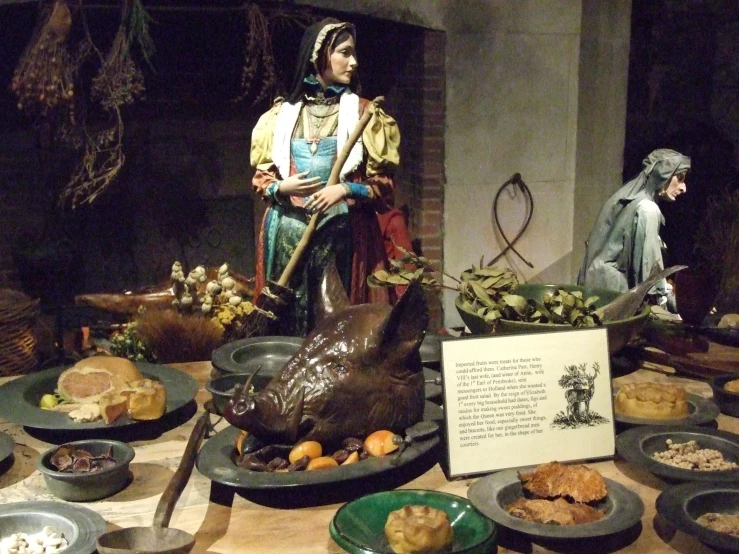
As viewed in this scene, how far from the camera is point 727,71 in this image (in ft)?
17.2

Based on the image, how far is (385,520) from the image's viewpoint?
1321 millimetres

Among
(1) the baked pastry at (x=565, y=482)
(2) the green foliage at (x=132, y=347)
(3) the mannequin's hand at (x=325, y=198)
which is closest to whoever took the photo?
(1) the baked pastry at (x=565, y=482)

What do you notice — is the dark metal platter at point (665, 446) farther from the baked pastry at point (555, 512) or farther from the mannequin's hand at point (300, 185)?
the mannequin's hand at point (300, 185)

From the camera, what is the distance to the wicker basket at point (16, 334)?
10.8 ft

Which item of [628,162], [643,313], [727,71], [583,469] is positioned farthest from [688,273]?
[727,71]

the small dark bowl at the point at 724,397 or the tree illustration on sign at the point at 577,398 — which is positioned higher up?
the tree illustration on sign at the point at 577,398

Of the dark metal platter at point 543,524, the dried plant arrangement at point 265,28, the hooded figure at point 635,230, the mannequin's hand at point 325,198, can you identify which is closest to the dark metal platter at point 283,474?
the dark metal platter at point 543,524

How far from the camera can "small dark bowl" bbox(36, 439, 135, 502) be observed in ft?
4.66

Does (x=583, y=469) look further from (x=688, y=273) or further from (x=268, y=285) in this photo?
(x=268, y=285)

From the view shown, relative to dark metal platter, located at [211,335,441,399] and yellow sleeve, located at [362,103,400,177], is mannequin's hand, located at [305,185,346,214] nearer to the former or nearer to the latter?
yellow sleeve, located at [362,103,400,177]

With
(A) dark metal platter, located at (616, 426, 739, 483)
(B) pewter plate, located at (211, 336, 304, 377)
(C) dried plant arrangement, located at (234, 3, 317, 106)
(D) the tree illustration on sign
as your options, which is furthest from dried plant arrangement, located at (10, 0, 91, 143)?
(A) dark metal platter, located at (616, 426, 739, 483)

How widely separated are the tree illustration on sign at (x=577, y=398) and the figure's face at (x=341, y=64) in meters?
1.30

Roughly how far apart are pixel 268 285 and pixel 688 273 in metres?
1.16

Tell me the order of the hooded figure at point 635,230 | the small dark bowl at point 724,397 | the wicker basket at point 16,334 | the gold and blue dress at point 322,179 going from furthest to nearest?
the wicker basket at point 16,334 → the hooded figure at point 635,230 → the gold and blue dress at point 322,179 → the small dark bowl at point 724,397
